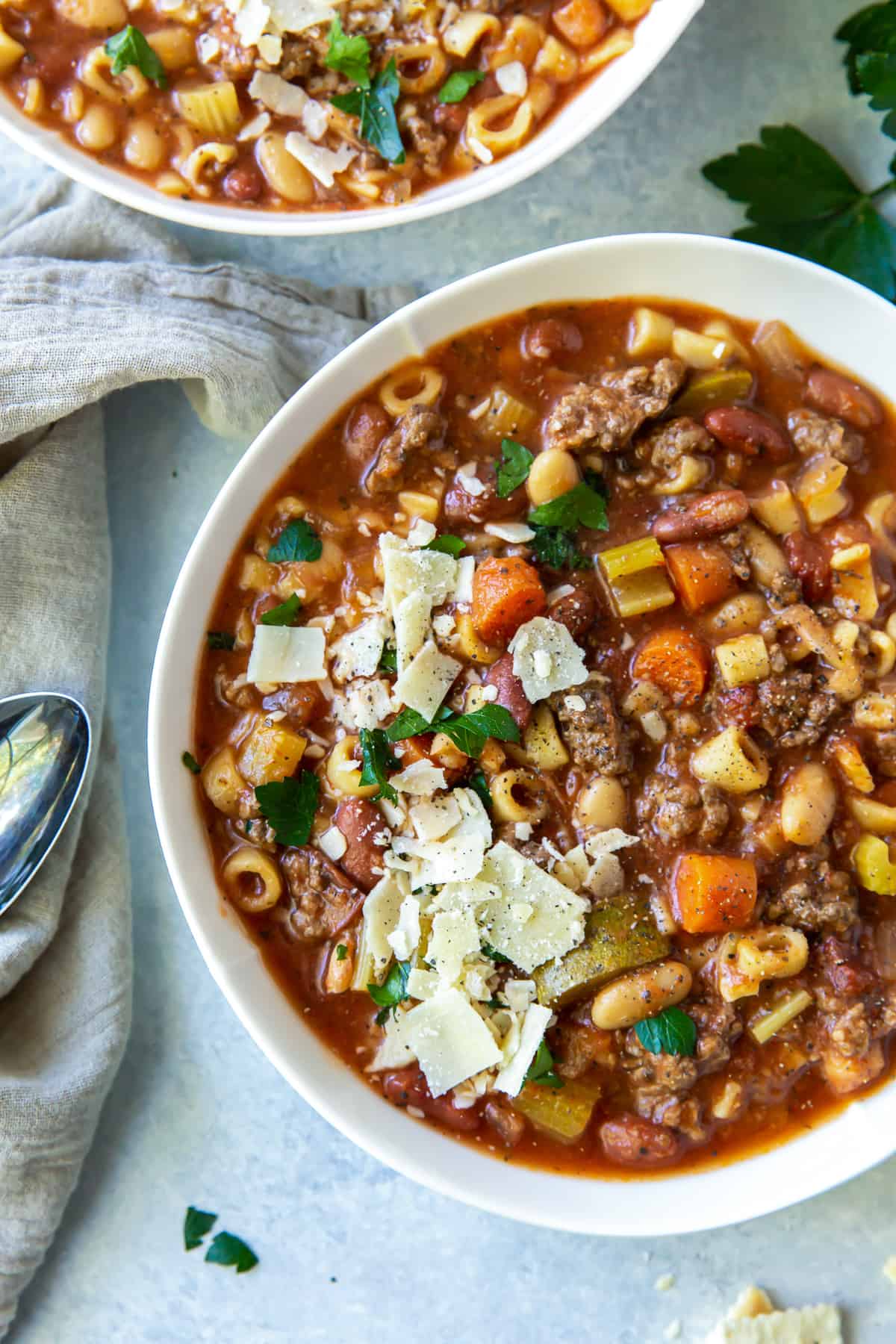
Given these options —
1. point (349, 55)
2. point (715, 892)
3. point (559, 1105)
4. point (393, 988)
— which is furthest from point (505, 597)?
point (349, 55)

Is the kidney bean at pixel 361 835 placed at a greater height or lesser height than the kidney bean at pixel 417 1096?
greater

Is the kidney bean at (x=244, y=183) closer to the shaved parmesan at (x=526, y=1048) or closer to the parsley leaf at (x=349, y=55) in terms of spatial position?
the parsley leaf at (x=349, y=55)

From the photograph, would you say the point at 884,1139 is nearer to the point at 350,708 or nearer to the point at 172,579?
the point at 350,708

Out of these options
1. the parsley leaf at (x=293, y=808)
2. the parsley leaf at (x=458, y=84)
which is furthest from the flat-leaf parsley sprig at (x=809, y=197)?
the parsley leaf at (x=293, y=808)

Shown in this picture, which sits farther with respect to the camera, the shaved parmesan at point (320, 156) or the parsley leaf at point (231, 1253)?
the parsley leaf at point (231, 1253)

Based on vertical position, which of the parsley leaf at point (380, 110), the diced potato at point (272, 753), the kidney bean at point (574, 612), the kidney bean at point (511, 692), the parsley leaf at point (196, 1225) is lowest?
the parsley leaf at point (196, 1225)

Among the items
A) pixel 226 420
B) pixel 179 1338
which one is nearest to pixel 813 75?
pixel 226 420
